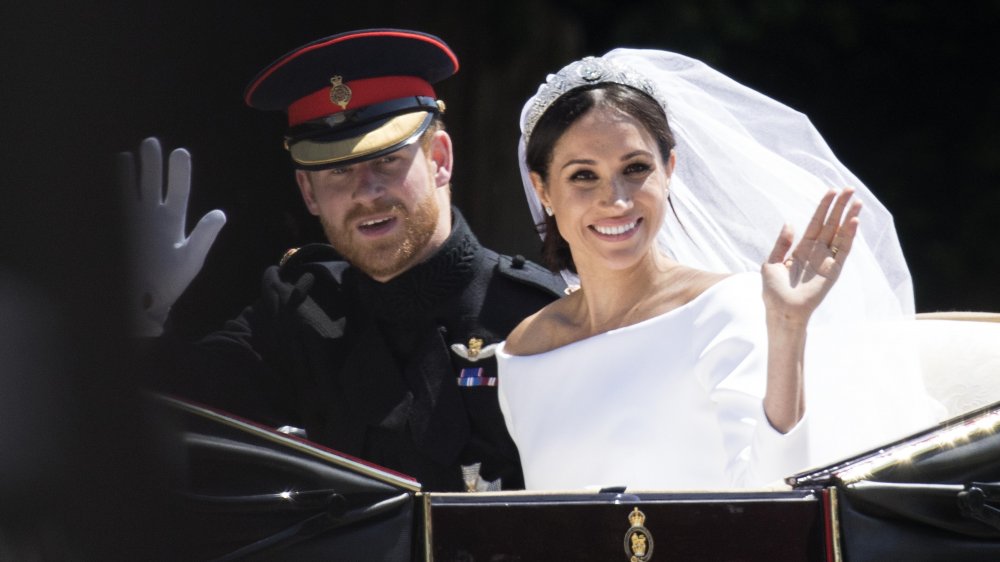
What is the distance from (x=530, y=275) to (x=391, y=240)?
253 mm

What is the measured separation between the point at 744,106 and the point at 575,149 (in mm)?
351

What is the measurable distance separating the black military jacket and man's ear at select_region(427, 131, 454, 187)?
0.08 meters

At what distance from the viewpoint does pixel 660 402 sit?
1.80 metres

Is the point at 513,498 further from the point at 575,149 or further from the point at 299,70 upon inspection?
the point at 299,70

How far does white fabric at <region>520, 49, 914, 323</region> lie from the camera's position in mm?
1971

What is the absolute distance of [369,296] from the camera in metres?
2.17

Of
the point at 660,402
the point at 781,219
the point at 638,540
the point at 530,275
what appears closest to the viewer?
the point at 638,540

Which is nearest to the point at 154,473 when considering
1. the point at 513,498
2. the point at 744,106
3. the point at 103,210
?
the point at 103,210

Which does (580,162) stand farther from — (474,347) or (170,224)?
(170,224)

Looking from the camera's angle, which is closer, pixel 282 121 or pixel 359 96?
pixel 359 96

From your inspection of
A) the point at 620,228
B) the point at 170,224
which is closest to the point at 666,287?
the point at 620,228

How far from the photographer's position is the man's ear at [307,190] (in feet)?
6.93

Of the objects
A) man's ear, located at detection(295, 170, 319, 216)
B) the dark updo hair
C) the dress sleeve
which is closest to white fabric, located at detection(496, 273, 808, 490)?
the dress sleeve

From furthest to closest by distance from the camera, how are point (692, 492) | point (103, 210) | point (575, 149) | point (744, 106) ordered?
point (744, 106)
point (575, 149)
point (692, 492)
point (103, 210)
